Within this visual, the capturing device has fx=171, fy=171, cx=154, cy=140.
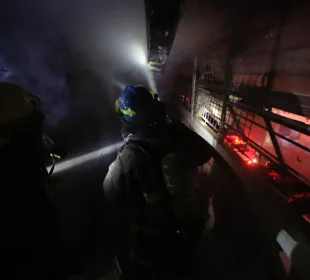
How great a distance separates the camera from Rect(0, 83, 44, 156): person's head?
1204mm

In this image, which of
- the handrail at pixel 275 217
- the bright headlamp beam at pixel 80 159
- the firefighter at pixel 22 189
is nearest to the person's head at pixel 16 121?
the firefighter at pixel 22 189

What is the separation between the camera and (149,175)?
1.51 m

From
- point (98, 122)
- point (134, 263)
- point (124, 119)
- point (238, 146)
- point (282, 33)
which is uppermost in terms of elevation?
point (282, 33)

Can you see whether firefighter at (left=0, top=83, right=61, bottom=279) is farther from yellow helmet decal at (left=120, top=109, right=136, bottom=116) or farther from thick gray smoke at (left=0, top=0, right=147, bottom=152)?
thick gray smoke at (left=0, top=0, right=147, bottom=152)

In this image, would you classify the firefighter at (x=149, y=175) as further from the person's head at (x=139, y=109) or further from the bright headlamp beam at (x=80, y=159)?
the bright headlamp beam at (x=80, y=159)

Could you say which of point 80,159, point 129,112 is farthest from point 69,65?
point 129,112

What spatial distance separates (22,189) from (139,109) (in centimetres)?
128

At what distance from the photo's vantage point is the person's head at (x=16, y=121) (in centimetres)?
120

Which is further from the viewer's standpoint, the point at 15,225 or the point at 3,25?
the point at 3,25

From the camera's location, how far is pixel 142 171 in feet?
4.87

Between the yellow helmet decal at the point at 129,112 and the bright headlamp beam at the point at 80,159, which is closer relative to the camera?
the yellow helmet decal at the point at 129,112

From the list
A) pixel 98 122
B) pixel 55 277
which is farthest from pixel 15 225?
pixel 98 122

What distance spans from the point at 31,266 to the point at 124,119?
1937mm

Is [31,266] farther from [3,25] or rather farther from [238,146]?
[3,25]
